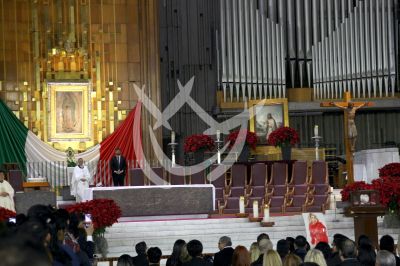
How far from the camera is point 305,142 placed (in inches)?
979

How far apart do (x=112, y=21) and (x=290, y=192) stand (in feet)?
25.7

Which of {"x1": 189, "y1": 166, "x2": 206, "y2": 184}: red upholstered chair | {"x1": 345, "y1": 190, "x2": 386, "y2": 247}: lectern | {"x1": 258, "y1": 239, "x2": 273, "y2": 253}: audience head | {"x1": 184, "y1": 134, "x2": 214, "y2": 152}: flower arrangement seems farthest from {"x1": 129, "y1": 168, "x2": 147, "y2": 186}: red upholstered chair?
{"x1": 258, "y1": 239, "x2": 273, "y2": 253}: audience head

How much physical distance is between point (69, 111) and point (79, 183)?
472cm

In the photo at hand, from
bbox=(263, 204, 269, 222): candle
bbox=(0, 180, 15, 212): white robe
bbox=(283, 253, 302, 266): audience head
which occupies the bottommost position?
bbox=(263, 204, 269, 222): candle

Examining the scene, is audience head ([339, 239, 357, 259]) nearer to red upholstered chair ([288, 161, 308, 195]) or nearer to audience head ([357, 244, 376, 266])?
audience head ([357, 244, 376, 266])

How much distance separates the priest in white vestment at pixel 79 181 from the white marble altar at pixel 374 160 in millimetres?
6027

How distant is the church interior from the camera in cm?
2067

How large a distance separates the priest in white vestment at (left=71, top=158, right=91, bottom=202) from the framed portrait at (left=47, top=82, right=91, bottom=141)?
4.06 metres

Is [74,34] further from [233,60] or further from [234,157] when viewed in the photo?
[234,157]

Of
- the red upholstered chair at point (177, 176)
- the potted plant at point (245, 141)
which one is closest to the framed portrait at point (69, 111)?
the red upholstered chair at point (177, 176)

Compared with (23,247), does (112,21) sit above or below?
above

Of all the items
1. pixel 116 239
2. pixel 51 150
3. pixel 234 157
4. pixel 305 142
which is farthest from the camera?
pixel 305 142

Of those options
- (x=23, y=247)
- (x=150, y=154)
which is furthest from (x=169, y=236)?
(x=23, y=247)

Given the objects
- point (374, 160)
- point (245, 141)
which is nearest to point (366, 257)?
point (245, 141)
